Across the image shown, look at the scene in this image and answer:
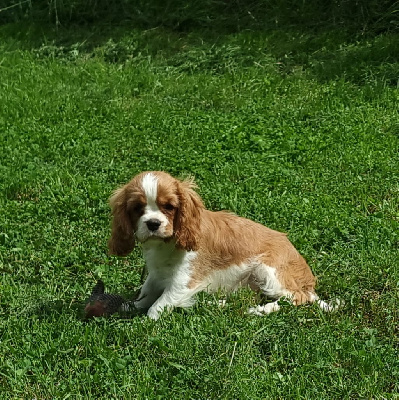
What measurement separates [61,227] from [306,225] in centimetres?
224

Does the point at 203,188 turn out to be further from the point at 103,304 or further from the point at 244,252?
the point at 103,304

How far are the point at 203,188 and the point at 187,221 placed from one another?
2.39 meters

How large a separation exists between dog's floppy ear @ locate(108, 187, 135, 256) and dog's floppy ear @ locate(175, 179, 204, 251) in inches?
13.7

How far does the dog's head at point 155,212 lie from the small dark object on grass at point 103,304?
13.4 inches

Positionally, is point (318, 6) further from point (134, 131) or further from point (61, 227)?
point (61, 227)

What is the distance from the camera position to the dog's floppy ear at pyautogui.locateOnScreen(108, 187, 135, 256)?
545 centimetres

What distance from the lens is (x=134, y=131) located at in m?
9.41

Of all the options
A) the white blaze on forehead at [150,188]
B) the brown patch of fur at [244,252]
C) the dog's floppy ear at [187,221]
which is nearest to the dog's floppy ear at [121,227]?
the white blaze on forehead at [150,188]

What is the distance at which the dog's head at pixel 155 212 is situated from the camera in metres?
5.27

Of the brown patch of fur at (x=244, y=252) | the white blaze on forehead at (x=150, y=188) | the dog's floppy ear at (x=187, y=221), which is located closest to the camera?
the white blaze on forehead at (x=150, y=188)

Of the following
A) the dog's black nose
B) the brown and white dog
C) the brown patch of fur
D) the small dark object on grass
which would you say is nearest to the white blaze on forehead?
the brown and white dog

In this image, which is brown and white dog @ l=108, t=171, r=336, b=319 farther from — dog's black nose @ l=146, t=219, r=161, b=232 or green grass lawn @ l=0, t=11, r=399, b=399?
green grass lawn @ l=0, t=11, r=399, b=399

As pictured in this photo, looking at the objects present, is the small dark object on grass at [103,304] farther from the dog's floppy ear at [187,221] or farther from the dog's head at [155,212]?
the dog's floppy ear at [187,221]

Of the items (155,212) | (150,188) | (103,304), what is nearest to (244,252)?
(155,212)
